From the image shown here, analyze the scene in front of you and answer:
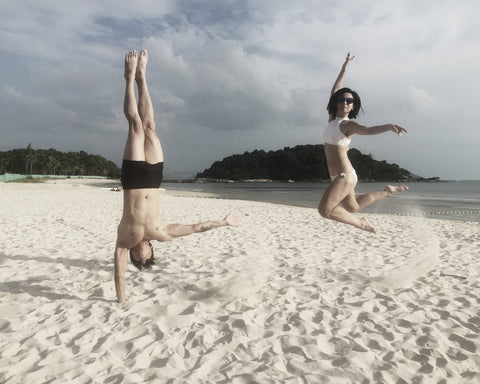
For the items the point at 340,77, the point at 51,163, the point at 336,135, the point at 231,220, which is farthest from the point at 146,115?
the point at 51,163

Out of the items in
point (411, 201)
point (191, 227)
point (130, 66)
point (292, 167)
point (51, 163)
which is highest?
point (292, 167)

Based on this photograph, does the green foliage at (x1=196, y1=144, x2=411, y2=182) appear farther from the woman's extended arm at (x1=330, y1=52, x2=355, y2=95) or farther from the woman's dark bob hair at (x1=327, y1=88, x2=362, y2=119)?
the woman's dark bob hair at (x1=327, y1=88, x2=362, y2=119)

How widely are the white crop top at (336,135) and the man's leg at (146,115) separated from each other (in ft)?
7.75

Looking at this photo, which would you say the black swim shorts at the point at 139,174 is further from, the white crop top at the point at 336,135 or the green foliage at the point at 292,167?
the green foliage at the point at 292,167

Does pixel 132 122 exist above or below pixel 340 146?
above

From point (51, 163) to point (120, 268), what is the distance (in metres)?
127

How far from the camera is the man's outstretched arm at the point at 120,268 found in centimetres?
429

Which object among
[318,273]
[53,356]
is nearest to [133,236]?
[53,356]

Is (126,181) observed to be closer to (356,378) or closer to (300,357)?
(300,357)

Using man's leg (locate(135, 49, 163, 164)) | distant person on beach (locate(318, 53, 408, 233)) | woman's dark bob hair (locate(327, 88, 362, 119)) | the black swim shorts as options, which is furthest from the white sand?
woman's dark bob hair (locate(327, 88, 362, 119))

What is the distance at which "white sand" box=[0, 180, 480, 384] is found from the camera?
3.09 metres

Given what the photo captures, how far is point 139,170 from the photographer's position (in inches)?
153

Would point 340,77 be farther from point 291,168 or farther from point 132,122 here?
point 291,168

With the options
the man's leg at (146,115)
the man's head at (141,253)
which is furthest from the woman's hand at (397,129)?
the man's head at (141,253)
